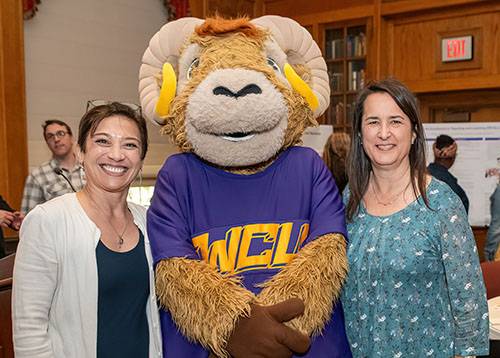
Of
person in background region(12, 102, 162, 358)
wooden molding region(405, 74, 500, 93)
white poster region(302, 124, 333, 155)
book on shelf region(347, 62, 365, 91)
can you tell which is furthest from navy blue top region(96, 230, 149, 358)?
book on shelf region(347, 62, 365, 91)

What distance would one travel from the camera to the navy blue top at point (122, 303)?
1.34 meters

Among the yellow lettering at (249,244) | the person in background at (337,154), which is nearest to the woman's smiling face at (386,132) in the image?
the yellow lettering at (249,244)

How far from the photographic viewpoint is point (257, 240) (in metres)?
1.45

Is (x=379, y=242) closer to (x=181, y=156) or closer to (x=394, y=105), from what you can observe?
(x=394, y=105)

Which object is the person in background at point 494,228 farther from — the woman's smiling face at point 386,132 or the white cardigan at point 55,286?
the white cardigan at point 55,286

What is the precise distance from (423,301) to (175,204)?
736 millimetres

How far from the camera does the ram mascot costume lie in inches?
52.3

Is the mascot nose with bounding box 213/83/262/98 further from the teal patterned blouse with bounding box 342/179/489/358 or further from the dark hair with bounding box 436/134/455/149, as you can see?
the dark hair with bounding box 436/134/455/149

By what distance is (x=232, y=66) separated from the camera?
4.88ft

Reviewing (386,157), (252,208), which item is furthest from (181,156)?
(386,157)

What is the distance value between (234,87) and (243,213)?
35cm

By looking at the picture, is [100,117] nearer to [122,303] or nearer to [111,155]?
[111,155]

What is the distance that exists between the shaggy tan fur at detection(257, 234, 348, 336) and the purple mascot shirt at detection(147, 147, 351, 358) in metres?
0.04

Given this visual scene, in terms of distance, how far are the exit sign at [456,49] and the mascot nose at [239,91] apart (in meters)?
3.81
